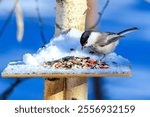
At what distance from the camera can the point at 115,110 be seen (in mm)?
2021

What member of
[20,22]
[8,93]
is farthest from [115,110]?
[8,93]

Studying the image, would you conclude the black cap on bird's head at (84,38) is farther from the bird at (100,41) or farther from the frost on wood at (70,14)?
the frost on wood at (70,14)

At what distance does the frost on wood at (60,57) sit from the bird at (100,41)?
27mm

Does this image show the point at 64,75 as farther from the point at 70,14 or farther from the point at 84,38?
the point at 70,14

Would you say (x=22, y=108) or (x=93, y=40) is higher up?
(x=93, y=40)

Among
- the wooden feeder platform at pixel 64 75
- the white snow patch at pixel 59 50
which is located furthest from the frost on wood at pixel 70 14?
the wooden feeder platform at pixel 64 75

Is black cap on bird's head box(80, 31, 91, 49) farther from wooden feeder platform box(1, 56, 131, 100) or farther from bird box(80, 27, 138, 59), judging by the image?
wooden feeder platform box(1, 56, 131, 100)

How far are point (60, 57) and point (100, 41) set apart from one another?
15 centimetres

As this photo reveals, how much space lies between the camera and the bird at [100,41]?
1989 mm

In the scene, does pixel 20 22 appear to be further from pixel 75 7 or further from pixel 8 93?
pixel 8 93

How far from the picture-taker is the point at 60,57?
202 cm

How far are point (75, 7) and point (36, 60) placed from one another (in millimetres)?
253

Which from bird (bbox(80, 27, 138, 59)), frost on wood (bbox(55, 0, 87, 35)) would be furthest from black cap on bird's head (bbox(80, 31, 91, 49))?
frost on wood (bbox(55, 0, 87, 35))

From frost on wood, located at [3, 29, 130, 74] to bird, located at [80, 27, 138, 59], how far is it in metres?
0.03
